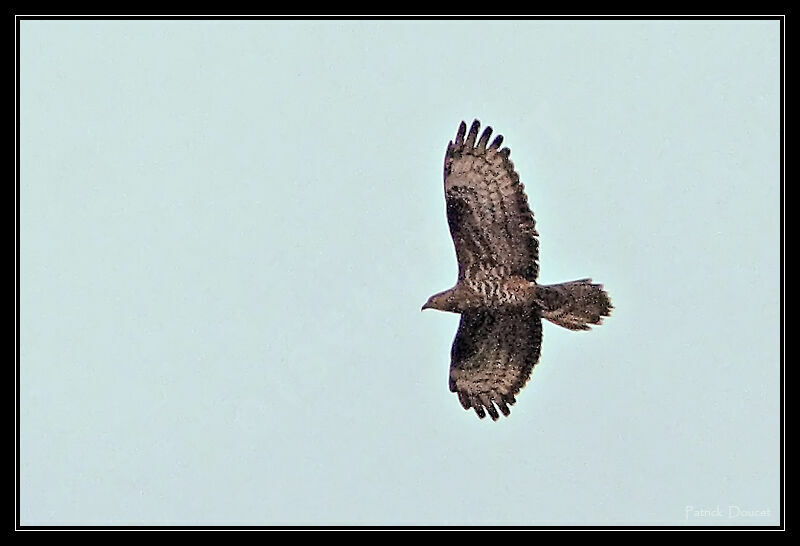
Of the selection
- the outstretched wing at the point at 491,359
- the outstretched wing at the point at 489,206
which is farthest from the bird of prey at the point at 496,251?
the outstretched wing at the point at 491,359

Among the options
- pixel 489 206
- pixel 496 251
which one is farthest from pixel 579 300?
pixel 489 206

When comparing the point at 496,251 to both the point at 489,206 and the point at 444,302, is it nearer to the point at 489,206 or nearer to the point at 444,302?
the point at 489,206

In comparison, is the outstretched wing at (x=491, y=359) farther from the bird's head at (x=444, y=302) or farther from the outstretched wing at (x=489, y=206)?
the outstretched wing at (x=489, y=206)

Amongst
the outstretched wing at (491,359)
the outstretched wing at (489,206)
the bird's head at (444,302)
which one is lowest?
the outstretched wing at (491,359)

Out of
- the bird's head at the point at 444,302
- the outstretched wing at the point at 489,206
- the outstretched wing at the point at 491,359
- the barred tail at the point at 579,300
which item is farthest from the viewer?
the outstretched wing at the point at 491,359

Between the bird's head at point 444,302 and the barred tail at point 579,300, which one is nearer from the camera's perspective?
the barred tail at point 579,300
